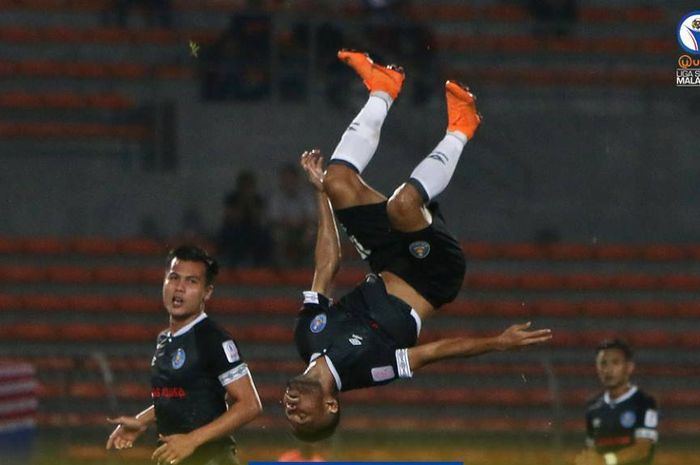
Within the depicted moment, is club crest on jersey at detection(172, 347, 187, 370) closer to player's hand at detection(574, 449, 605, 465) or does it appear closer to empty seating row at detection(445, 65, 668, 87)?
player's hand at detection(574, 449, 605, 465)

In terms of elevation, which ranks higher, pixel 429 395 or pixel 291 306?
pixel 291 306

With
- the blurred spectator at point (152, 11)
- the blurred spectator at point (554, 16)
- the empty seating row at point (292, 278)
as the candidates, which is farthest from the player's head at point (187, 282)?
the blurred spectator at point (554, 16)

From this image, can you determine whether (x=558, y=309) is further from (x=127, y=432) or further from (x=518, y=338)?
(x=127, y=432)

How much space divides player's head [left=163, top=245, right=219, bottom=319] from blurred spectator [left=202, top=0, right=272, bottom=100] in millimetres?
8112

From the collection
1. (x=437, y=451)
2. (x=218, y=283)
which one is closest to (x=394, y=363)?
(x=437, y=451)

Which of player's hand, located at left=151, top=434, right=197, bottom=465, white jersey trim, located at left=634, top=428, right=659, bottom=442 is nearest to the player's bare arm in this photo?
player's hand, located at left=151, top=434, right=197, bottom=465

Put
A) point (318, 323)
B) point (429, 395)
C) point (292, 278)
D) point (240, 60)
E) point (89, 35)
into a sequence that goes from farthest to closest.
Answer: point (89, 35) < point (240, 60) < point (292, 278) < point (429, 395) < point (318, 323)

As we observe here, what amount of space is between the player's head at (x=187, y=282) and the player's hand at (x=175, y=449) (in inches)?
25.7

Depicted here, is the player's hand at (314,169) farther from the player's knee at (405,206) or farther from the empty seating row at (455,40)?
the empty seating row at (455,40)

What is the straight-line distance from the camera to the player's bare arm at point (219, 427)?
20.9 feet

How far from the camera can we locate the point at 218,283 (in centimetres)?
1429

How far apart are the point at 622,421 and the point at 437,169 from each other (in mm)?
3165

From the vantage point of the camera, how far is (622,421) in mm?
10156

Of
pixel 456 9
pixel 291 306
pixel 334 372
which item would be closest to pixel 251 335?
pixel 291 306
